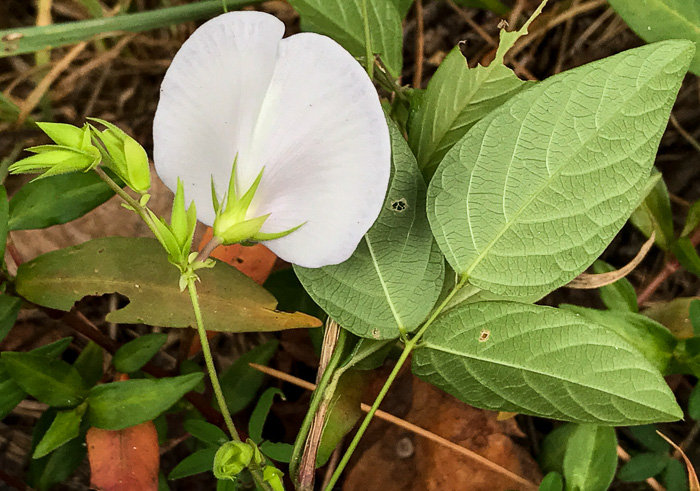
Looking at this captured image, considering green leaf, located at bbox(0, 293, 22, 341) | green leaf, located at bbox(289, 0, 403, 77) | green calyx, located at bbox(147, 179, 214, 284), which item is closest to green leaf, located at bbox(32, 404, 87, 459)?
green leaf, located at bbox(0, 293, 22, 341)

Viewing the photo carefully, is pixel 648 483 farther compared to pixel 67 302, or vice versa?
pixel 648 483

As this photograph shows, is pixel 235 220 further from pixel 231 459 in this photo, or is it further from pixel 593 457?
pixel 593 457

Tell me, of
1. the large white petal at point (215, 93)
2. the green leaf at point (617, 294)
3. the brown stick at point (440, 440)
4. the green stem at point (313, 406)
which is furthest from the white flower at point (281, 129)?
the green leaf at point (617, 294)

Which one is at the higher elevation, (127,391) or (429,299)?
(429,299)

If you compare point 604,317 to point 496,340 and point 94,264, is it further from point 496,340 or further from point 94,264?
point 94,264

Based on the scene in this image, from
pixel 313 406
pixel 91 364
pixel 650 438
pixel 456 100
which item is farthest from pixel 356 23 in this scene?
pixel 650 438

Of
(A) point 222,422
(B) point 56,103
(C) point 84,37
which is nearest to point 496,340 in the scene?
(A) point 222,422
